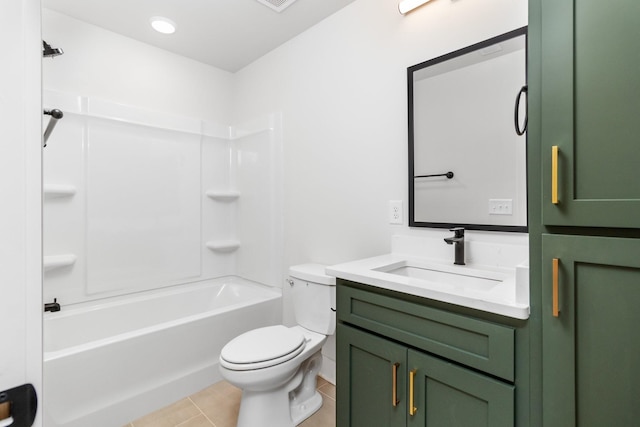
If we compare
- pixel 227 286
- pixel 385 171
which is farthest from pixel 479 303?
pixel 227 286

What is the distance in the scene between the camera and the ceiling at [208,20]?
202 centimetres

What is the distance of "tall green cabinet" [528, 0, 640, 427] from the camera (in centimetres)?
76

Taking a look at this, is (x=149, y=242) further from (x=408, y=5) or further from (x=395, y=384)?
(x=408, y=5)

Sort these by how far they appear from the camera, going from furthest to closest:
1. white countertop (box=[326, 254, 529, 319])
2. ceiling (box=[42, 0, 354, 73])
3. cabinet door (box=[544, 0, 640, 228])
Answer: ceiling (box=[42, 0, 354, 73])
white countertop (box=[326, 254, 529, 319])
cabinet door (box=[544, 0, 640, 228])

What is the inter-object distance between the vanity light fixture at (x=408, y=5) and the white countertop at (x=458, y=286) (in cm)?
132

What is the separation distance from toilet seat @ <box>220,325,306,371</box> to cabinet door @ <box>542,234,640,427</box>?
107 cm

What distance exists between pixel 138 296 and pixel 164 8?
2036 millimetres

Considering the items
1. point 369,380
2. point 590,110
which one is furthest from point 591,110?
point 369,380

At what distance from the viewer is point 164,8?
6.73ft

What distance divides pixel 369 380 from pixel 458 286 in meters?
0.52

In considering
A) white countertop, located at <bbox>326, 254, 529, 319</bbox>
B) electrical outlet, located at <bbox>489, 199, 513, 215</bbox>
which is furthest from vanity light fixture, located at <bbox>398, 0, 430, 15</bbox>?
white countertop, located at <bbox>326, 254, 529, 319</bbox>

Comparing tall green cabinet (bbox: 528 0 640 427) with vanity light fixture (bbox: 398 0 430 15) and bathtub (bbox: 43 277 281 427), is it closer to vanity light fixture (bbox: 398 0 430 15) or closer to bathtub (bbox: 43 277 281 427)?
vanity light fixture (bbox: 398 0 430 15)

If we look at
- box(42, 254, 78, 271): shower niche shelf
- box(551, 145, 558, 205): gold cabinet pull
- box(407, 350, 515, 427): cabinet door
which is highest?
box(551, 145, 558, 205): gold cabinet pull

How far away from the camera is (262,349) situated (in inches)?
62.5
